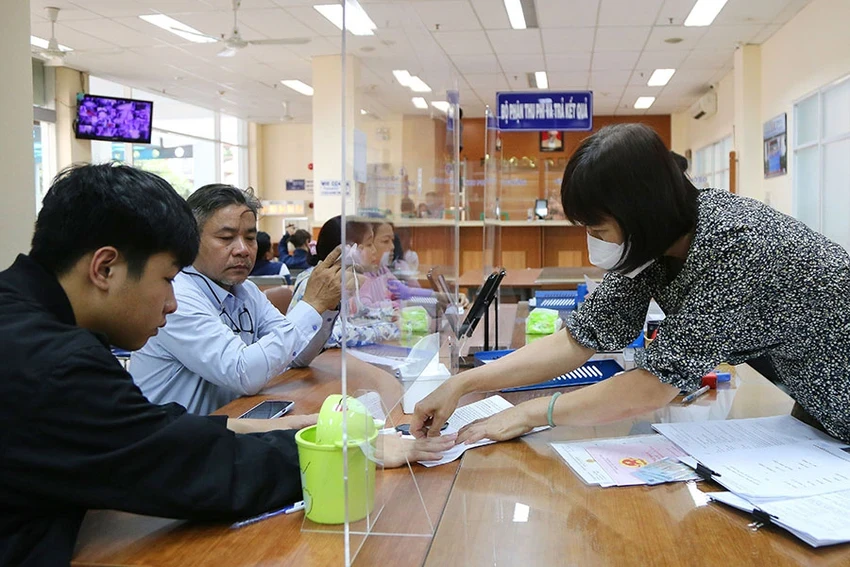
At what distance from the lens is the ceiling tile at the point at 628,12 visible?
6.48 meters

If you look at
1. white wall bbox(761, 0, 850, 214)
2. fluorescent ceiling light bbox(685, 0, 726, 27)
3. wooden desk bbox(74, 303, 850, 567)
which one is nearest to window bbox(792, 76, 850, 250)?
white wall bbox(761, 0, 850, 214)

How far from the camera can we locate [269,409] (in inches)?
65.5

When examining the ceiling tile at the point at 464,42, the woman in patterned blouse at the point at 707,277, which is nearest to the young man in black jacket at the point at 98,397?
the woman in patterned blouse at the point at 707,277

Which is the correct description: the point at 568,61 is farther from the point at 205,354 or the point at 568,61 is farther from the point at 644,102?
the point at 205,354

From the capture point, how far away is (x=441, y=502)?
3.60 feet

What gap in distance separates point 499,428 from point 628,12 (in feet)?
20.8

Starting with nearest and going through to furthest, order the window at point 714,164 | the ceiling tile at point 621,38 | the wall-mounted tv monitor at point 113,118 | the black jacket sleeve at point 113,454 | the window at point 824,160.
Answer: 1. the black jacket sleeve at point 113,454
2. the window at point 824,160
3. the ceiling tile at point 621,38
4. the wall-mounted tv monitor at point 113,118
5. the window at point 714,164

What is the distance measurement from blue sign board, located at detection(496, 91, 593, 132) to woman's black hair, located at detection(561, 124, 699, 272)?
5.38 metres

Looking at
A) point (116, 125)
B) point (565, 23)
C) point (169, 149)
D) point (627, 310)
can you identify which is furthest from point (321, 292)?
point (169, 149)

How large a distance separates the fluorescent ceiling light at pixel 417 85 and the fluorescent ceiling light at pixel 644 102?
34.0 ft

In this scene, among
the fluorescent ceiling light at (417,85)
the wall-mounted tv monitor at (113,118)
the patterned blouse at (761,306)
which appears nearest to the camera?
the patterned blouse at (761,306)

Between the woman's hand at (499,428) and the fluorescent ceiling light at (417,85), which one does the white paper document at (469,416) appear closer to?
the woman's hand at (499,428)

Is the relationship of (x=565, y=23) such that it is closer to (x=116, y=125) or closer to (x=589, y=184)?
(x=116, y=125)

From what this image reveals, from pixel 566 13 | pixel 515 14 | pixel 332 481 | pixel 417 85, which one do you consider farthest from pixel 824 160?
pixel 332 481
